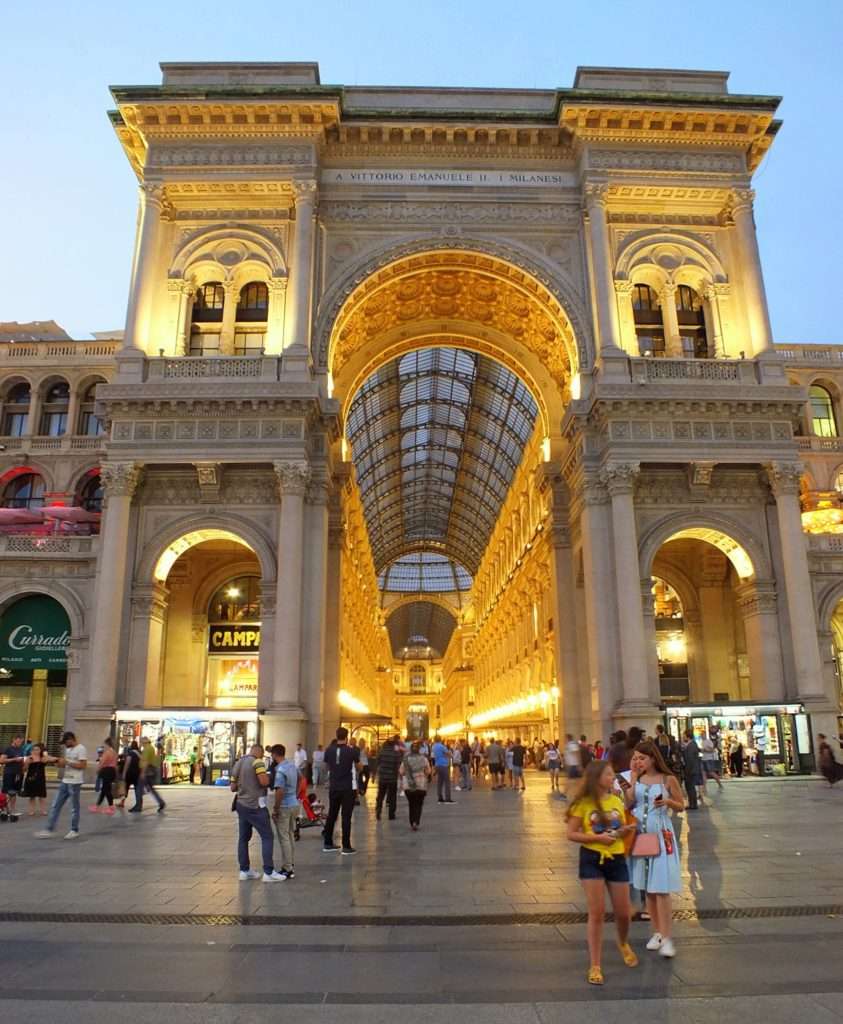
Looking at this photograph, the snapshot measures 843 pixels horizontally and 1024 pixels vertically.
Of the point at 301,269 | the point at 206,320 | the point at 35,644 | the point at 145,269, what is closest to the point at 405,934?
the point at 301,269

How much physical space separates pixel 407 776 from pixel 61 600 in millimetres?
20728

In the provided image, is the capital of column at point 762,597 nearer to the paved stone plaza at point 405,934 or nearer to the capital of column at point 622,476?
the capital of column at point 622,476

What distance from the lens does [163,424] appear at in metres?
27.6

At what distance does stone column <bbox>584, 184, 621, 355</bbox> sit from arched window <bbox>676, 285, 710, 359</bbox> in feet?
11.4

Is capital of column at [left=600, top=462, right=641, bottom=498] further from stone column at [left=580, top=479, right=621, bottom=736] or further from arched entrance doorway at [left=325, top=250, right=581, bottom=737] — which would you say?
arched entrance doorway at [left=325, top=250, right=581, bottom=737]

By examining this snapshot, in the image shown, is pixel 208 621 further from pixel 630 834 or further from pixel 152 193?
pixel 630 834

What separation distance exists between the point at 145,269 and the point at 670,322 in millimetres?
19027

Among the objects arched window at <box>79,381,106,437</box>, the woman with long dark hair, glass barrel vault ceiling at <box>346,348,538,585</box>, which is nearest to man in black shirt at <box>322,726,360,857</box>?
the woman with long dark hair

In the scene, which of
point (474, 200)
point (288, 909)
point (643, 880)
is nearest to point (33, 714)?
point (474, 200)

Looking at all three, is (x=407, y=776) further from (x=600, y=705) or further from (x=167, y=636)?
(x=167, y=636)

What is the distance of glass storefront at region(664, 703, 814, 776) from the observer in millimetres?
25734

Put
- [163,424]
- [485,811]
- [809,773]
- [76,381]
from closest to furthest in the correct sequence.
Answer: [485,811] < [809,773] < [163,424] < [76,381]

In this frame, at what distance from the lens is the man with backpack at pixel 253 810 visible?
988cm

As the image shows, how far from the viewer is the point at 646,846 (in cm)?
652
